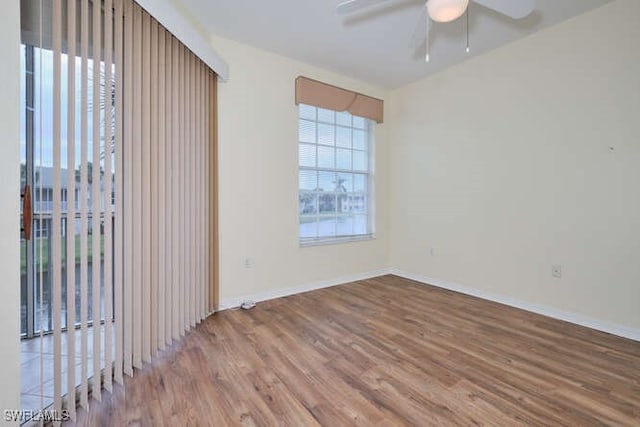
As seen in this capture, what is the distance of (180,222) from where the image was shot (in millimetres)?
2242

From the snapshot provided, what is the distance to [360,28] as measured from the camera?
2.66m

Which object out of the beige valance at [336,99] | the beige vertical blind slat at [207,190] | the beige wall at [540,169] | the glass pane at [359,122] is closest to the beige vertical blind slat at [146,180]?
the beige vertical blind slat at [207,190]

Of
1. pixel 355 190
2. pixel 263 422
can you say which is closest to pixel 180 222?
pixel 263 422

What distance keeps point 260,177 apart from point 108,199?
5.23 feet

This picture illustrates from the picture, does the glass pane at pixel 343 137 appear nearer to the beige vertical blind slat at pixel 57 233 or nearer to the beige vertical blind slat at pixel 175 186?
the beige vertical blind slat at pixel 175 186

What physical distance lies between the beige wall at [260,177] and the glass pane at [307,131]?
0.11 meters

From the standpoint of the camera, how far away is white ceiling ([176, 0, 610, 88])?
2.36 m

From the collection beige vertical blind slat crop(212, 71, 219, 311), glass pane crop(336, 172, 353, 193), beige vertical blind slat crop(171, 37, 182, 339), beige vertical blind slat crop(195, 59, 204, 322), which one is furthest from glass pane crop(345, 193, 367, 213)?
beige vertical blind slat crop(171, 37, 182, 339)

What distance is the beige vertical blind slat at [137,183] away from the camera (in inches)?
69.9

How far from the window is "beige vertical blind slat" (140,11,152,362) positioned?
1775mm

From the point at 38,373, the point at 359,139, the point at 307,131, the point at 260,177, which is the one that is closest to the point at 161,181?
the point at 260,177

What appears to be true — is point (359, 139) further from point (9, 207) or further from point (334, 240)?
point (9, 207)

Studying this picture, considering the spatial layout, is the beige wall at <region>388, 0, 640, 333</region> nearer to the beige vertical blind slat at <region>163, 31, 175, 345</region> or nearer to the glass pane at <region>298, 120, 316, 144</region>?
the glass pane at <region>298, 120, 316, 144</region>

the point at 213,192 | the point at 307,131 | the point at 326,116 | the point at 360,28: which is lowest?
the point at 213,192
